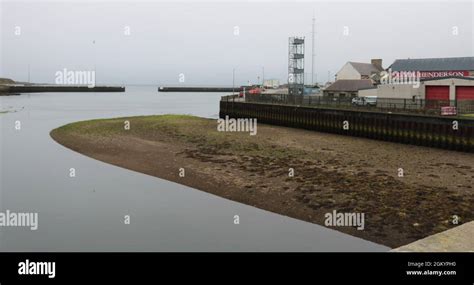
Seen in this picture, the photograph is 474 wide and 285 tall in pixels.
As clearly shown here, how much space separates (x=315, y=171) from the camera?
69.8ft

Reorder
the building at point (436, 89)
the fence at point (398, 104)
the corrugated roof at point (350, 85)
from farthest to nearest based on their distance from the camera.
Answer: the corrugated roof at point (350, 85)
the building at point (436, 89)
the fence at point (398, 104)

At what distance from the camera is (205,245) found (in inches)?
→ 493

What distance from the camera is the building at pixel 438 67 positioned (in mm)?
59188

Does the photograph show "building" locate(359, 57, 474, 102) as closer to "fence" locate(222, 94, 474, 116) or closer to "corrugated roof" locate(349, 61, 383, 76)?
"fence" locate(222, 94, 474, 116)

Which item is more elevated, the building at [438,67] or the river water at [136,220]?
the building at [438,67]

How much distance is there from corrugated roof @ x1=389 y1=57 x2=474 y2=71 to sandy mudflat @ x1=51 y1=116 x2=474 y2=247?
33990 millimetres

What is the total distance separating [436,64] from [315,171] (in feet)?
167

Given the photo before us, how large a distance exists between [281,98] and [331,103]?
418 inches

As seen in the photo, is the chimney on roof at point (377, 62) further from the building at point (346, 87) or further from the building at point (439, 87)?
the building at point (439, 87)

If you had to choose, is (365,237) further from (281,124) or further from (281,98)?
→ (281,98)

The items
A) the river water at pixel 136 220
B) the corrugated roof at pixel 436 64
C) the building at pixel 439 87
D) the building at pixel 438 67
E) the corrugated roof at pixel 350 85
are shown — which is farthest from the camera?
the corrugated roof at pixel 350 85

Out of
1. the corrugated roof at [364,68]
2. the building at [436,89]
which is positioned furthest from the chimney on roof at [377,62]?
the building at [436,89]

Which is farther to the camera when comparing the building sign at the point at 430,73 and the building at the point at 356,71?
the building at the point at 356,71
